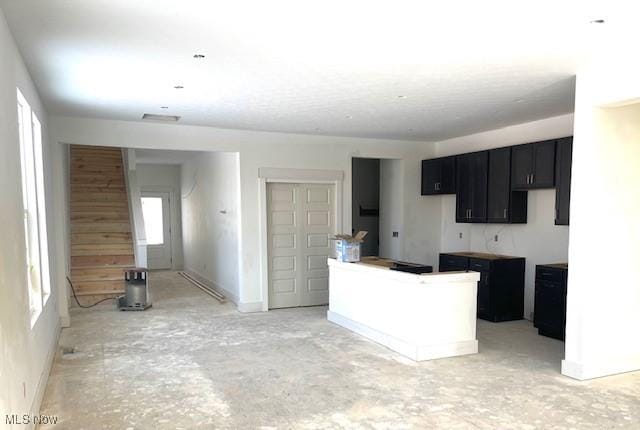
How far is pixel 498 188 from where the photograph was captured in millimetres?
6273

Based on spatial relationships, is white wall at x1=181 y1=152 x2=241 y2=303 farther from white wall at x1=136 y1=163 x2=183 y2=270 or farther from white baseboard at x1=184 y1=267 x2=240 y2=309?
white wall at x1=136 y1=163 x2=183 y2=270

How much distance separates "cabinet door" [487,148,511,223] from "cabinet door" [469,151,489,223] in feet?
0.22

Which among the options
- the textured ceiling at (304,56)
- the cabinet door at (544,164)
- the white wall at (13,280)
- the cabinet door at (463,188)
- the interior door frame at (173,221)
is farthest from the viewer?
the interior door frame at (173,221)

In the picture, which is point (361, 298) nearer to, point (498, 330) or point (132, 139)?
point (498, 330)

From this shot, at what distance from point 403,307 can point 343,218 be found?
275cm

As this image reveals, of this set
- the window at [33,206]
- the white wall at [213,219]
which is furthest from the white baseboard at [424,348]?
the window at [33,206]

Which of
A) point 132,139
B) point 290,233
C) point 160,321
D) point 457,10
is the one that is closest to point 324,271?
point 290,233

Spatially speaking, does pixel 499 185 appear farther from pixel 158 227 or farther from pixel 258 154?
pixel 158 227

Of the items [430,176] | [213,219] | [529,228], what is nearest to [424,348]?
[529,228]

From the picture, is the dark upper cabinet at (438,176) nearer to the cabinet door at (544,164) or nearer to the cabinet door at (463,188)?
the cabinet door at (463,188)

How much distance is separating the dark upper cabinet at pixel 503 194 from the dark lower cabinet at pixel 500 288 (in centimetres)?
57

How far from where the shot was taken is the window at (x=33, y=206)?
3684 mm

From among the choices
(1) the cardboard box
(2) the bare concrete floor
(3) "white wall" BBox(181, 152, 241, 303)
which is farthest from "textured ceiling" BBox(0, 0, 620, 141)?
(2) the bare concrete floor

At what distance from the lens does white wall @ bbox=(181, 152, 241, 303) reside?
7141mm
